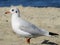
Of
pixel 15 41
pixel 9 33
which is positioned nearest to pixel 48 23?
pixel 9 33

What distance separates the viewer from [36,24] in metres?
12.2

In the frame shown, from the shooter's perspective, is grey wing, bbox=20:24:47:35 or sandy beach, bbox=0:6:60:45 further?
sandy beach, bbox=0:6:60:45

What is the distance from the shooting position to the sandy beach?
361 inches

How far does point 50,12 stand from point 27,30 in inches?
277

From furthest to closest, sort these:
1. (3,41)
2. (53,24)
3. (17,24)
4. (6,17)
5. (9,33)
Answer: (6,17), (53,24), (9,33), (3,41), (17,24)

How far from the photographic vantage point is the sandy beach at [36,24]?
9.17 metres

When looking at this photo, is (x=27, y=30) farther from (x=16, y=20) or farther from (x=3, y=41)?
(x=3, y=41)

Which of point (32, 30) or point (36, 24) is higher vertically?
point (32, 30)

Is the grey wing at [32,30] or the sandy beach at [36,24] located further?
the sandy beach at [36,24]

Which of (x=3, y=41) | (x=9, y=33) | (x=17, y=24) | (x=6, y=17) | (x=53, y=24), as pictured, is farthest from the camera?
(x=6, y=17)

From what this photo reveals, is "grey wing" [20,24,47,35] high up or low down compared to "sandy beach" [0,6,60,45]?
up

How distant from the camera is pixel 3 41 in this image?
30.0ft

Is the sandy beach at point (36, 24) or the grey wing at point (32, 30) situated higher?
the grey wing at point (32, 30)

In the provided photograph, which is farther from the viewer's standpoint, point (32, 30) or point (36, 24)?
point (36, 24)
